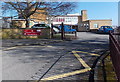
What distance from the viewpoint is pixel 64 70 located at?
258 inches

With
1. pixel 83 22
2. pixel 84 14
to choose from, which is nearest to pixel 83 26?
pixel 83 22

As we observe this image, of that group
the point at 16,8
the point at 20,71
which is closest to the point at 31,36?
the point at 16,8

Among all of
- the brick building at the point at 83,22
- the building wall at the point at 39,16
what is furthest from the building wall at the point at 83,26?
the building wall at the point at 39,16

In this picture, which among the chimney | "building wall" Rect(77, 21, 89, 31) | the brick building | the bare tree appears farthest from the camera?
the chimney

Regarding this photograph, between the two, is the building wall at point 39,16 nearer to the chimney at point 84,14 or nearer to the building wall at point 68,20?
the building wall at point 68,20

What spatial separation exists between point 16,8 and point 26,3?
5.24 ft

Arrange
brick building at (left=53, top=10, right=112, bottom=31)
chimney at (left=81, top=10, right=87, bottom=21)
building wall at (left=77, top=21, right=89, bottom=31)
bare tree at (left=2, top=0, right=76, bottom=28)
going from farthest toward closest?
chimney at (left=81, top=10, right=87, bottom=21) → building wall at (left=77, top=21, right=89, bottom=31) → brick building at (left=53, top=10, right=112, bottom=31) → bare tree at (left=2, top=0, right=76, bottom=28)

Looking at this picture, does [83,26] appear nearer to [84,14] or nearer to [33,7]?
[84,14]

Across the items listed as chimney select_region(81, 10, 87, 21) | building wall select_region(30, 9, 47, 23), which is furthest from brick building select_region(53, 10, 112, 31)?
building wall select_region(30, 9, 47, 23)

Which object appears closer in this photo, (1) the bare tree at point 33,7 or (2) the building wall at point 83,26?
(1) the bare tree at point 33,7

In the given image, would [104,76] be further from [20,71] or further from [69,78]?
[20,71]

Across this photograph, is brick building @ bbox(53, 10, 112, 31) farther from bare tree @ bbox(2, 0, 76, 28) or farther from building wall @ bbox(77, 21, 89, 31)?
bare tree @ bbox(2, 0, 76, 28)

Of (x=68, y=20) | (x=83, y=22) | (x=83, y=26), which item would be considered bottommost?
(x=83, y=26)

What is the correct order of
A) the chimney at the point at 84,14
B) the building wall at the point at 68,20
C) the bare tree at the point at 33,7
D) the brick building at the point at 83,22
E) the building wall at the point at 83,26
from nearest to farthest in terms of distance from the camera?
the bare tree at the point at 33,7 < the brick building at the point at 83,22 < the building wall at the point at 83,26 < the chimney at the point at 84,14 < the building wall at the point at 68,20
